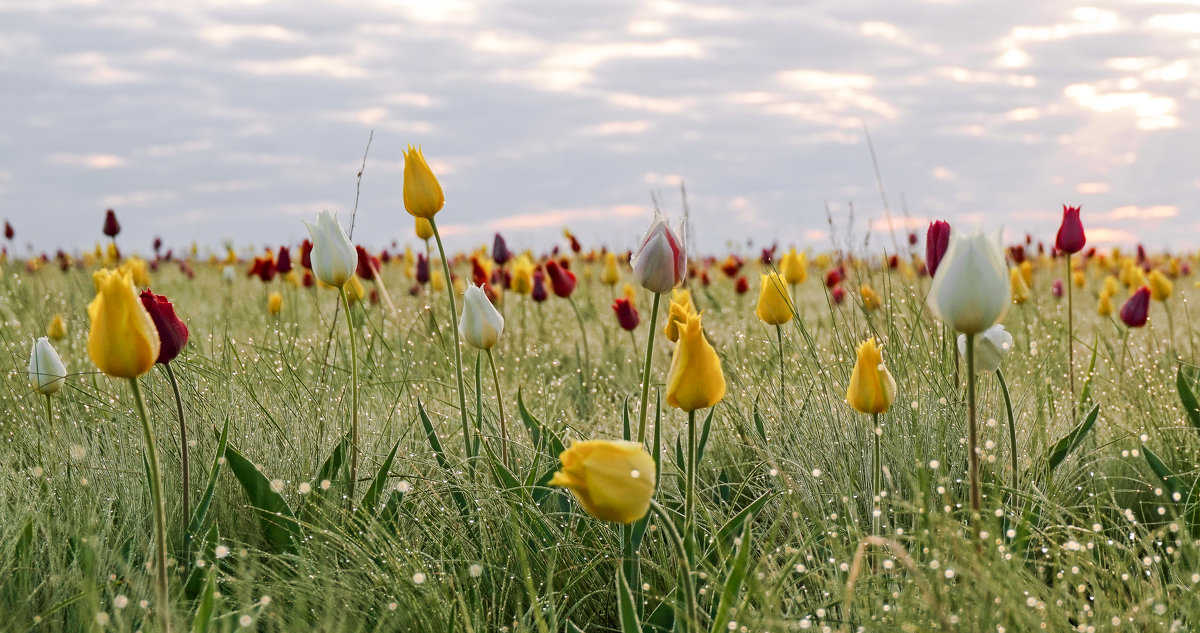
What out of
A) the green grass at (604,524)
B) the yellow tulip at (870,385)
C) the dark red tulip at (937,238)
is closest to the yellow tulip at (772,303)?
the green grass at (604,524)

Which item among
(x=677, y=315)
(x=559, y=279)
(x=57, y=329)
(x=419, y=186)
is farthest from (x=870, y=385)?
(x=57, y=329)

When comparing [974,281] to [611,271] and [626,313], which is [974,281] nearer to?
[626,313]

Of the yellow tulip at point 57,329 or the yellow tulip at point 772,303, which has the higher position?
the yellow tulip at point 772,303

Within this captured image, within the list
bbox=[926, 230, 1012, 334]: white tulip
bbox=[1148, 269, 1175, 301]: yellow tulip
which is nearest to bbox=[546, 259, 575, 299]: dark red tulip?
bbox=[926, 230, 1012, 334]: white tulip

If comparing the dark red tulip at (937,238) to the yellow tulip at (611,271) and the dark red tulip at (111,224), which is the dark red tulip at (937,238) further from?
the dark red tulip at (111,224)

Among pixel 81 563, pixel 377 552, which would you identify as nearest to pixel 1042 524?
pixel 377 552

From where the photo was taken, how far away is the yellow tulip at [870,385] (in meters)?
1.76

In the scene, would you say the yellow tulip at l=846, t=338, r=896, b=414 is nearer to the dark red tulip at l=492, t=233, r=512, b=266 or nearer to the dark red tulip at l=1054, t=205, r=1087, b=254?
the dark red tulip at l=1054, t=205, r=1087, b=254

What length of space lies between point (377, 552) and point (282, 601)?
227mm

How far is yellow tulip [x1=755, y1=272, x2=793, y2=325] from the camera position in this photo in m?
2.49

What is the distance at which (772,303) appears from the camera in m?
2.51

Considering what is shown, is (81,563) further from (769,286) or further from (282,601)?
(769,286)

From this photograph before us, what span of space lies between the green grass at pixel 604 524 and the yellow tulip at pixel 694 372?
9.5 inches

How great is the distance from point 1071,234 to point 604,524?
2.22 meters
